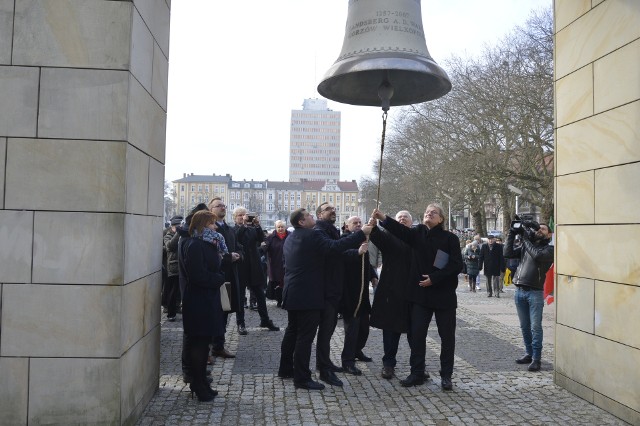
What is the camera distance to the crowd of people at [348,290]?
566 cm

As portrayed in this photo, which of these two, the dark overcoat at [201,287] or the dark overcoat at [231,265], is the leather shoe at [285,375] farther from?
the dark overcoat at [231,265]

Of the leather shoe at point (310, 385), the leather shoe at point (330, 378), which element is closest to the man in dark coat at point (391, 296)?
the leather shoe at point (330, 378)

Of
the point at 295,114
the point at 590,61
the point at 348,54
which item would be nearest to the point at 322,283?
the point at 348,54

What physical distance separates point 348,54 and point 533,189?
27.1 m

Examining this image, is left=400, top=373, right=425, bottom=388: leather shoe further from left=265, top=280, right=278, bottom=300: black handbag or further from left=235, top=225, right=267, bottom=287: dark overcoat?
left=265, top=280, right=278, bottom=300: black handbag

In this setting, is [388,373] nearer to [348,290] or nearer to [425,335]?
[425,335]

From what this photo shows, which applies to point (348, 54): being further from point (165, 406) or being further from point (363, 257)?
point (165, 406)

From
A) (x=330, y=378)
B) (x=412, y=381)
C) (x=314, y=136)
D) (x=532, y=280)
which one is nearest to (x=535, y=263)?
(x=532, y=280)

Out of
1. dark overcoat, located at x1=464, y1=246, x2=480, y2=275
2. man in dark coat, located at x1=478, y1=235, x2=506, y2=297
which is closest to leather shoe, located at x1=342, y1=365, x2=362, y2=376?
man in dark coat, located at x1=478, y1=235, x2=506, y2=297

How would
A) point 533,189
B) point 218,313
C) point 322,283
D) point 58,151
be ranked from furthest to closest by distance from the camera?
point 533,189 < point 322,283 < point 218,313 < point 58,151

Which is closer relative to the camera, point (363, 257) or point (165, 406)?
point (165, 406)

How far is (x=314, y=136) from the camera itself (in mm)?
146875

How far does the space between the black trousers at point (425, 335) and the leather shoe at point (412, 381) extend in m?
0.04

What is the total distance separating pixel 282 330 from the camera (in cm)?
988
